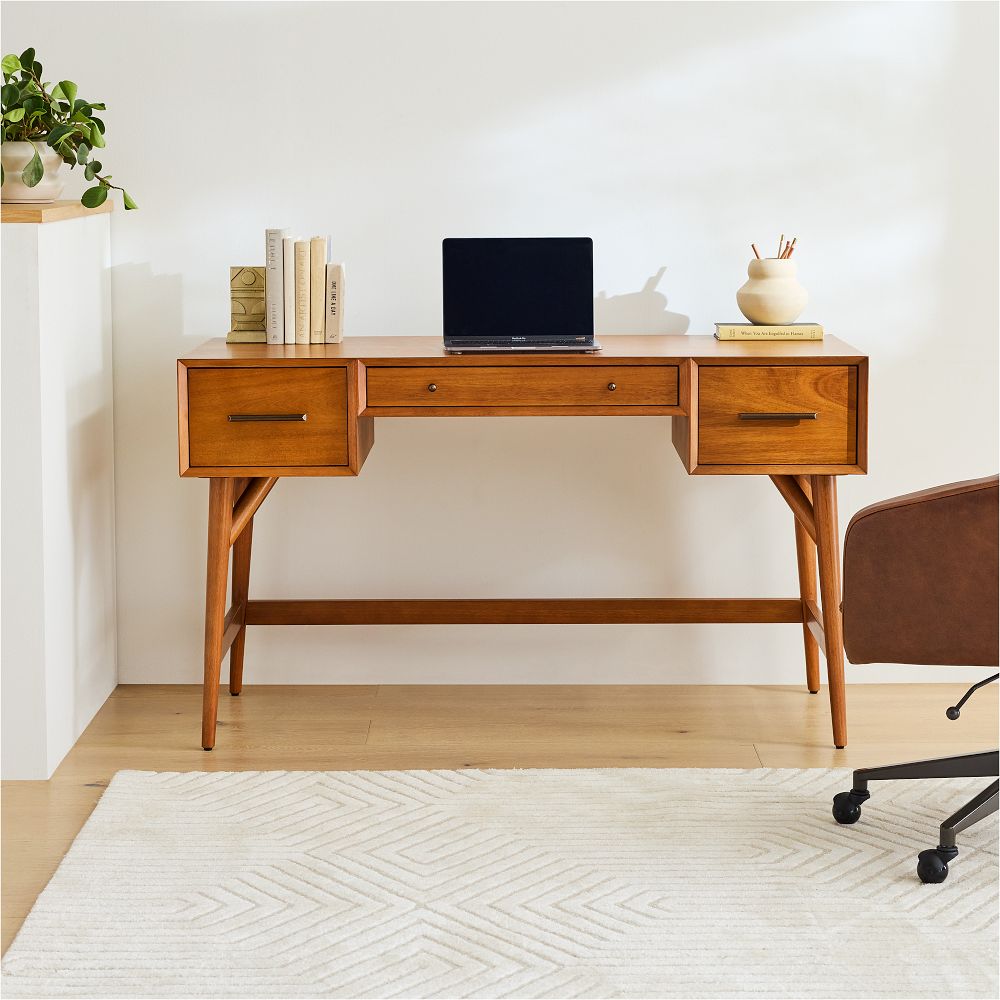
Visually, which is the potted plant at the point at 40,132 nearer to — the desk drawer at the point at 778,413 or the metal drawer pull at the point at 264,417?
the metal drawer pull at the point at 264,417

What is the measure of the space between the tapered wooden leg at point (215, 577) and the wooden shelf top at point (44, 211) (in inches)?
23.6

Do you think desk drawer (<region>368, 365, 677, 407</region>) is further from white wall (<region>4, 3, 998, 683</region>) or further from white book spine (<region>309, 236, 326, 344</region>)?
white wall (<region>4, 3, 998, 683</region>)

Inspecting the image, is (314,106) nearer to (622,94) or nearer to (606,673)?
(622,94)

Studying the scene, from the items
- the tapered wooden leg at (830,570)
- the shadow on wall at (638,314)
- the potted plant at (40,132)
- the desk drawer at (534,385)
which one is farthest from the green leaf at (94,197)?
the tapered wooden leg at (830,570)

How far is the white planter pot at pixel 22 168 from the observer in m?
2.68

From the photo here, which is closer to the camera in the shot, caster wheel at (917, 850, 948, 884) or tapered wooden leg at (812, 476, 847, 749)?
caster wheel at (917, 850, 948, 884)

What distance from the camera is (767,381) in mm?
2617

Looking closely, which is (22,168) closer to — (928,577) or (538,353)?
(538,353)

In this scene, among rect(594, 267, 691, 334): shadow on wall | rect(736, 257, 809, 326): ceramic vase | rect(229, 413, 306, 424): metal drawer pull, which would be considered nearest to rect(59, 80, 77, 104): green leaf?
rect(229, 413, 306, 424): metal drawer pull

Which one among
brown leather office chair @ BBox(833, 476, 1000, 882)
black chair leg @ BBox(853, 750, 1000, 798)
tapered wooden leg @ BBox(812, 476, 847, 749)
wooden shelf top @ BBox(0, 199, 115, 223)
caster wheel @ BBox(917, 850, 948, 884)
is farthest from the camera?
tapered wooden leg @ BBox(812, 476, 847, 749)

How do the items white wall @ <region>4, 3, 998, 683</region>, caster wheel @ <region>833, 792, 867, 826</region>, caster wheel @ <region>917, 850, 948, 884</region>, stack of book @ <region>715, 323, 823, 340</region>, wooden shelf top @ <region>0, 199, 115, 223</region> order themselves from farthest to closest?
white wall @ <region>4, 3, 998, 683</region>
stack of book @ <region>715, 323, 823, 340</region>
wooden shelf top @ <region>0, 199, 115, 223</region>
caster wheel @ <region>833, 792, 867, 826</region>
caster wheel @ <region>917, 850, 948, 884</region>

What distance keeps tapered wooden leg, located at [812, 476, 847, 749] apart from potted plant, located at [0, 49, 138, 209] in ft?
5.26

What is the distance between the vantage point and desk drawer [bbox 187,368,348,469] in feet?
8.57

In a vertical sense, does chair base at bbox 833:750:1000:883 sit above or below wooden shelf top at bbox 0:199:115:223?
below
